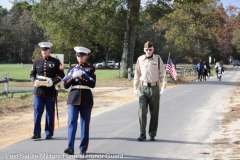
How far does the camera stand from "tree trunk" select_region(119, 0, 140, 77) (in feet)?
106

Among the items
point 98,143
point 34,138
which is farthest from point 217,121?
point 34,138

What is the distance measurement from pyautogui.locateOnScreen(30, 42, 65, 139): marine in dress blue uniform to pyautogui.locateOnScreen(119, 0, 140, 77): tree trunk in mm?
23764

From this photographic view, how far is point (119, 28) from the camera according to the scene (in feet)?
110

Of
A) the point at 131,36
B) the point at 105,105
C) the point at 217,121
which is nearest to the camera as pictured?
the point at 217,121

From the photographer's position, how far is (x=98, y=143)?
8.24 meters

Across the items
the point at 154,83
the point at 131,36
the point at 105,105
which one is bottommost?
the point at 105,105

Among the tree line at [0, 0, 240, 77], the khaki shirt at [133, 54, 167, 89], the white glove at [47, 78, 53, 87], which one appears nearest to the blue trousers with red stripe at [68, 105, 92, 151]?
the white glove at [47, 78, 53, 87]

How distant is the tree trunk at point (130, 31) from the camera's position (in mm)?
32188

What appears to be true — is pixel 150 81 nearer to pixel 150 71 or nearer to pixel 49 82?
pixel 150 71

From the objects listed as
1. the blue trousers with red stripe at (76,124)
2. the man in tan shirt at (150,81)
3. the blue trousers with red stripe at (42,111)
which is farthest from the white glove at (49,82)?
the man in tan shirt at (150,81)

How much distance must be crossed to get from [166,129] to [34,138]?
323 cm

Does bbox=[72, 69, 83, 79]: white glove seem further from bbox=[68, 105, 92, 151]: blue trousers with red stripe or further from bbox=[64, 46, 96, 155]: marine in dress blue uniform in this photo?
bbox=[68, 105, 92, 151]: blue trousers with red stripe

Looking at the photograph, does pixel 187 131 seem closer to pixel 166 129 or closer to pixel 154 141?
pixel 166 129

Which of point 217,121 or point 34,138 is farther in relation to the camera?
point 217,121
